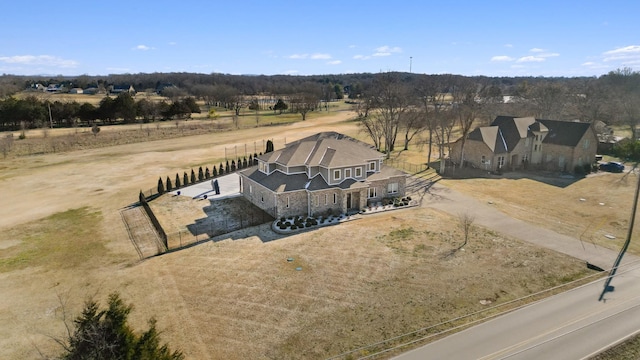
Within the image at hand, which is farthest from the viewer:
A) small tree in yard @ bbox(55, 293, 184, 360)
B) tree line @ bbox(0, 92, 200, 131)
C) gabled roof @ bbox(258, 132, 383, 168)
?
tree line @ bbox(0, 92, 200, 131)

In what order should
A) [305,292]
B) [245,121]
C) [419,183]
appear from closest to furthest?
[305,292]
[419,183]
[245,121]

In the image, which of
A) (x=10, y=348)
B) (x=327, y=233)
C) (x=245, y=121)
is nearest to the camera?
(x=10, y=348)

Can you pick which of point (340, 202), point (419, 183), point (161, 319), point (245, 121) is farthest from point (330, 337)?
point (245, 121)

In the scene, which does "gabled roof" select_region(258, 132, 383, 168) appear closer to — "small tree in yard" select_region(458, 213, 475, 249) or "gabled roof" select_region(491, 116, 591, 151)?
"small tree in yard" select_region(458, 213, 475, 249)

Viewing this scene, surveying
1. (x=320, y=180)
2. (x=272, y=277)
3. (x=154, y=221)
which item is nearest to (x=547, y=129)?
(x=320, y=180)

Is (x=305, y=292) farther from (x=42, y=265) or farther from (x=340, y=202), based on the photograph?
(x=42, y=265)

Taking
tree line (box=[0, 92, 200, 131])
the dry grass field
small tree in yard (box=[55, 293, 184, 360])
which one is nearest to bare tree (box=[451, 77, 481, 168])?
the dry grass field
